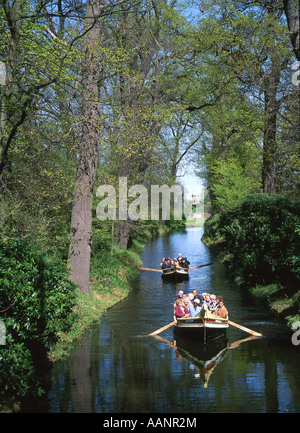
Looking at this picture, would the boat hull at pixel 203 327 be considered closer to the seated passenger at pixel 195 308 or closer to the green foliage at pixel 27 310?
the seated passenger at pixel 195 308

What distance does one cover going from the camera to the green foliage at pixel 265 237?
19766 millimetres

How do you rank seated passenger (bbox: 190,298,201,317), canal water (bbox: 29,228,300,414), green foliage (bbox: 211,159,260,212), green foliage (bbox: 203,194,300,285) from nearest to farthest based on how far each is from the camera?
canal water (bbox: 29,228,300,414) → seated passenger (bbox: 190,298,201,317) → green foliage (bbox: 203,194,300,285) → green foliage (bbox: 211,159,260,212)

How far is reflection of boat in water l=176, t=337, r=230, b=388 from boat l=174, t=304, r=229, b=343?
216mm

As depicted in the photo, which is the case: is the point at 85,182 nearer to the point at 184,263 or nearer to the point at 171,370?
the point at 171,370

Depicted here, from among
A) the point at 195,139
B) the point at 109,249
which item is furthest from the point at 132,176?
the point at 195,139

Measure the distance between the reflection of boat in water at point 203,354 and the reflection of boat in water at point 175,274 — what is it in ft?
43.0

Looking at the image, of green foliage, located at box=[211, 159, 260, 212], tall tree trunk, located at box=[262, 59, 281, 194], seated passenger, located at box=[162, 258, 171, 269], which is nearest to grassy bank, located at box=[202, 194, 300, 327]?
tall tree trunk, located at box=[262, 59, 281, 194]

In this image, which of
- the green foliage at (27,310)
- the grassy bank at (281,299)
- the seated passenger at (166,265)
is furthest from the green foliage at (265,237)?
the green foliage at (27,310)

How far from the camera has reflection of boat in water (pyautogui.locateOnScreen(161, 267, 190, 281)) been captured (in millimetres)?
30016

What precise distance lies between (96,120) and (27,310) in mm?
10450

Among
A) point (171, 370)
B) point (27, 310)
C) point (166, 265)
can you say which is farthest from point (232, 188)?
point (27, 310)

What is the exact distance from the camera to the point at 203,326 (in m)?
16.3

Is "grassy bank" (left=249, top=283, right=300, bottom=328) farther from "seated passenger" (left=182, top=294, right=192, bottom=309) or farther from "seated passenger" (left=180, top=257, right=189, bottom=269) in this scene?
"seated passenger" (left=180, top=257, right=189, bottom=269)
